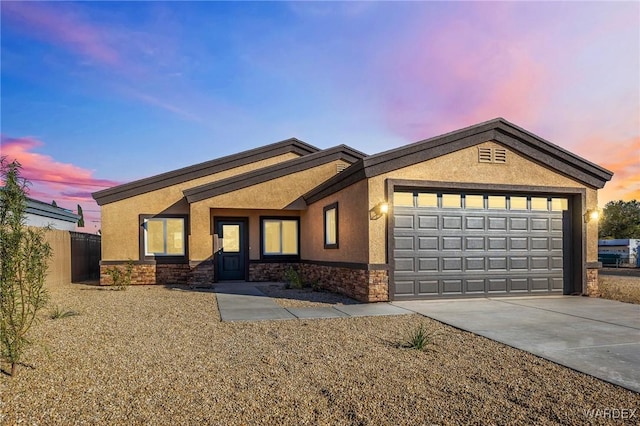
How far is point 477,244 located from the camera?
11.0 metres

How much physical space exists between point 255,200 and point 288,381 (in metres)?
10.9

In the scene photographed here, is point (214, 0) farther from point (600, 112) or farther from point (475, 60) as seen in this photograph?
point (600, 112)

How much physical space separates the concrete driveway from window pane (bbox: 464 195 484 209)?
2.45 metres

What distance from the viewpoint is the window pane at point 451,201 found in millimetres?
10828

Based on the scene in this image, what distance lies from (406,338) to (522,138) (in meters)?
7.31

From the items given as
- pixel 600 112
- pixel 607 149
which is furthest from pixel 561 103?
pixel 607 149

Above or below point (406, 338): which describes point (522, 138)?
above

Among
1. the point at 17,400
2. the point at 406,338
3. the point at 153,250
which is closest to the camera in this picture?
the point at 17,400

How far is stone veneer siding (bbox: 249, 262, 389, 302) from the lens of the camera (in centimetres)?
1012

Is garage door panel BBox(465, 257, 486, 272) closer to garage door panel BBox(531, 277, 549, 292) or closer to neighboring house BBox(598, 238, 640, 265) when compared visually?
garage door panel BBox(531, 277, 549, 292)

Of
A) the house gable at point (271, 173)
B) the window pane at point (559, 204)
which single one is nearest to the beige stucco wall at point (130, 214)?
the house gable at point (271, 173)

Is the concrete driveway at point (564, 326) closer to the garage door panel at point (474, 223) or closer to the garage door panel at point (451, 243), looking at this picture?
the garage door panel at point (451, 243)

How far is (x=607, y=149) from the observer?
16578 mm

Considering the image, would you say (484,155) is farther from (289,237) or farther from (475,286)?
(289,237)
